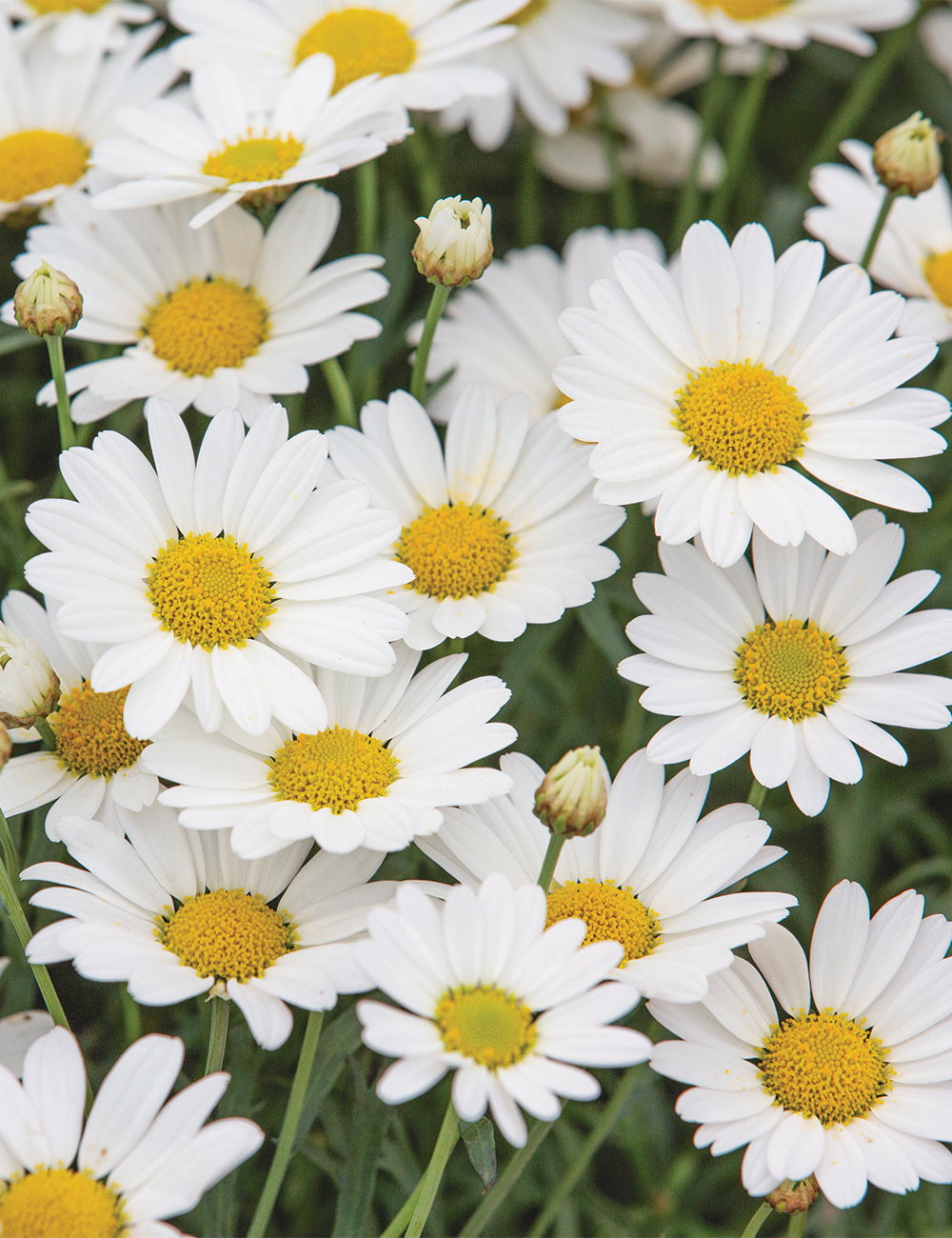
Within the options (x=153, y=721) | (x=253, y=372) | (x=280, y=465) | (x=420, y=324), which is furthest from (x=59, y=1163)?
(x=420, y=324)

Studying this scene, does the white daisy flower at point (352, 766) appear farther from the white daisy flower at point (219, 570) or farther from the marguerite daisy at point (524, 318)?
the marguerite daisy at point (524, 318)

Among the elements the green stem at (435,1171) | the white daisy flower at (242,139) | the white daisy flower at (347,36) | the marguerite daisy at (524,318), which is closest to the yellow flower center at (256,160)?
the white daisy flower at (242,139)

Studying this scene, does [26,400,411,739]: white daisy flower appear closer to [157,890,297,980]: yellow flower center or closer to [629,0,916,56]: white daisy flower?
[157,890,297,980]: yellow flower center

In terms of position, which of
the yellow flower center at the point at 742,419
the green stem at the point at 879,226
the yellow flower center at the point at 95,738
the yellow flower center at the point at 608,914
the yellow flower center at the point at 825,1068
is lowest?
the yellow flower center at the point at 825,1068

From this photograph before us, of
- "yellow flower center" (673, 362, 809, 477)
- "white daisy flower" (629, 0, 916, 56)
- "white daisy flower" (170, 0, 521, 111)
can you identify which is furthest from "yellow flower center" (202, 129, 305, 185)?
"white daisy flower" (629, 0, 916, 56)

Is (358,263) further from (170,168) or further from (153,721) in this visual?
(153,721)

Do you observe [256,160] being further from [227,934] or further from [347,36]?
[227,934]
